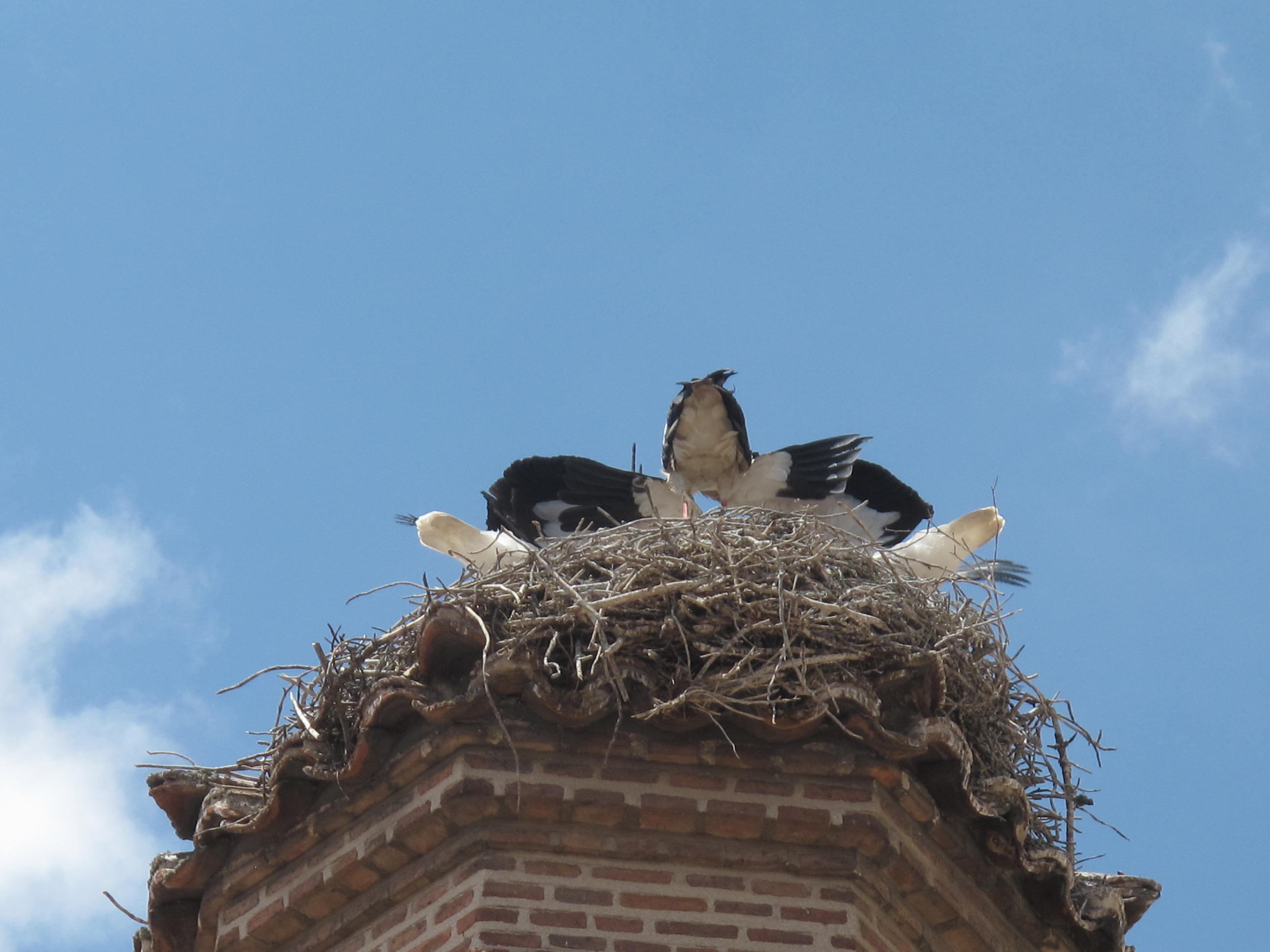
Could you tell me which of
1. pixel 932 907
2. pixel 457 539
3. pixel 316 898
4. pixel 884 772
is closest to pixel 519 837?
pixel 316 898

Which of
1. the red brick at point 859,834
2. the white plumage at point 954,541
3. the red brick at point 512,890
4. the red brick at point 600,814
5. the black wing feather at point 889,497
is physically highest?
the black wing feather at point 889,497

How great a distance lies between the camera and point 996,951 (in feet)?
25.9

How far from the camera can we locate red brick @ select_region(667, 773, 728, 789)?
294 inches

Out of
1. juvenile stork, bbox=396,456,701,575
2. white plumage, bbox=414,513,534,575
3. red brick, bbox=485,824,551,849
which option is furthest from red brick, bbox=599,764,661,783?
juvenile stork, bbox=396,456,701,575

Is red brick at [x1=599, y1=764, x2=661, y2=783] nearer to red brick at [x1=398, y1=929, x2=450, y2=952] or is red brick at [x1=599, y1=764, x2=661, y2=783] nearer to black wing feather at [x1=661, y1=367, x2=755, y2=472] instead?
red brick at [x1=398, y1=929, x2=450, y2=952]

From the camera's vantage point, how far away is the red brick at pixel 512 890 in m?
7.26

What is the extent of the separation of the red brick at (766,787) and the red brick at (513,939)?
35.2 inches

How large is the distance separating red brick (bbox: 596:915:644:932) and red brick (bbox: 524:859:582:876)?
0.70 ft

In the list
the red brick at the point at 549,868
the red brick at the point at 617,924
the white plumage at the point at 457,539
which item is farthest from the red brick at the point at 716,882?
the white plumage at the point at 457,539

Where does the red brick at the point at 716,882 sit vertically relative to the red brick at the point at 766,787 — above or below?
below

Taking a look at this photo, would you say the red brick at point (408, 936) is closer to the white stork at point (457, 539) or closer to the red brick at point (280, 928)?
the red brick at point (280, 928)

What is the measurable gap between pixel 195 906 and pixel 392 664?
4.05 feet

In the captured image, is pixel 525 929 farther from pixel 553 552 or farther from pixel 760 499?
pixel 760 499

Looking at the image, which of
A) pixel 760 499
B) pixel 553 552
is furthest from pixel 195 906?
pixel 760 499
